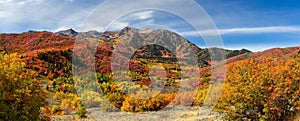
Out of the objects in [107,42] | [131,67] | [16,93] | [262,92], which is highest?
[107,42]

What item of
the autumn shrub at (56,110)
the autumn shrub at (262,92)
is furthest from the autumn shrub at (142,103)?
the autumn shrub at (262,92)

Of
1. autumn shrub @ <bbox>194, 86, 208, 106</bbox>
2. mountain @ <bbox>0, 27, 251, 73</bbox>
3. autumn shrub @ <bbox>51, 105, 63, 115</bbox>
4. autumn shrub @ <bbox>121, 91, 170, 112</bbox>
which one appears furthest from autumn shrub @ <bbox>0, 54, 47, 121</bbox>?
autumn shrub @ <bbox>194, 86, 208, 106</bbox>

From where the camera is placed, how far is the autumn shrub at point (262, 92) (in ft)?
55.0

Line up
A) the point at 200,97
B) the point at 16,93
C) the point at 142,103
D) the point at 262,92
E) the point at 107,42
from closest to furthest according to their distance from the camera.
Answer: the point at 16,93 < the point at 262,92 < the point at 107,42 < the point at 142,103 < the point at 200,97

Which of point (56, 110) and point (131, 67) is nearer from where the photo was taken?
point (56, 110)

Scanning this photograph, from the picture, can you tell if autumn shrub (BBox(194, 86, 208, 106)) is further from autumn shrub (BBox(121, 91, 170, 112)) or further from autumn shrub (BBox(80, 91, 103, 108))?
autumn shrub (BBox(80, 91, 103, 108))

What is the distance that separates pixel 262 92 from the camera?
16953 mm

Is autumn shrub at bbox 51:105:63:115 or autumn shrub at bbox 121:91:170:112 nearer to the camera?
autumn shrub at bbox 121:91:170:112

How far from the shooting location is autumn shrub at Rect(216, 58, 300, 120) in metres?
16.8

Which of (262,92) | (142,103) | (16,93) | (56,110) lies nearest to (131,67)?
(142,103)

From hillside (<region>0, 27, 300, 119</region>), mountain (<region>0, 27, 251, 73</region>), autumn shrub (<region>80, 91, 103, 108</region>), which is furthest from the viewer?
autumn shrub (<region>80, 91, 103, 108</region>)

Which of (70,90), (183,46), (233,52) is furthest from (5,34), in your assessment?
(183,46)

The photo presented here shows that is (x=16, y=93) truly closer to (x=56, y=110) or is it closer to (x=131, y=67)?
(x=56, y=110)

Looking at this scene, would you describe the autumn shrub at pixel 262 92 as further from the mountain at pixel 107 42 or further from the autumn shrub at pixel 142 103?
the autumn shrub at pixel 142 103
